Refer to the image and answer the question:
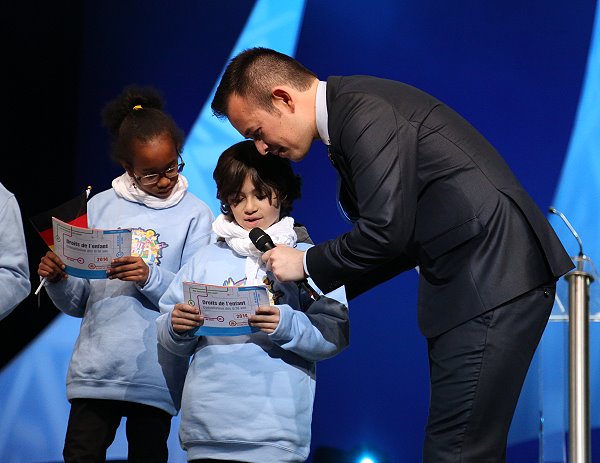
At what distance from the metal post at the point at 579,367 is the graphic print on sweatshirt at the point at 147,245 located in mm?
1379

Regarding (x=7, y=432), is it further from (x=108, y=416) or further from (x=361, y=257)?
(x=361, y=257)

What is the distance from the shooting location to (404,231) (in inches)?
70.3

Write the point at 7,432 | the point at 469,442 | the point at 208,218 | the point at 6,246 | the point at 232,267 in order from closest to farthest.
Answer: the point at 469,442
the point at 232,267
the point at 6,246
the point at 208,218
the point at 7,432

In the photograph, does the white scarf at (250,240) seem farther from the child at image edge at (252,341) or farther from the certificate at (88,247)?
the certificate at (88,247)

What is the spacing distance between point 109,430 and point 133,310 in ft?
1.14

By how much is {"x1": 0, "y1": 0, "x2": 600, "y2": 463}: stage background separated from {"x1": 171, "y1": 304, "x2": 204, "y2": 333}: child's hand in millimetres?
1682

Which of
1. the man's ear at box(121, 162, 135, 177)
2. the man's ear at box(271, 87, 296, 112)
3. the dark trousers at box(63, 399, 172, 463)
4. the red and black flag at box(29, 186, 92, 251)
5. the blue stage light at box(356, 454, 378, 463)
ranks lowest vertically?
the dark trousers at box(63, 399, 172, 463)

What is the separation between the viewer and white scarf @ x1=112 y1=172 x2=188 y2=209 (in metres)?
2.58

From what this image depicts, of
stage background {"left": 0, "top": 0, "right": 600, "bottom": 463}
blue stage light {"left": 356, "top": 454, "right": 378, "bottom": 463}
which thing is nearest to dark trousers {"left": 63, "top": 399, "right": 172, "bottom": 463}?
stage background {"left": 0, "top": 0, "right": 600, "bottom": 463}

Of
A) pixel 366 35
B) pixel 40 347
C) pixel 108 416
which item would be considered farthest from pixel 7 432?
pixel 366 35

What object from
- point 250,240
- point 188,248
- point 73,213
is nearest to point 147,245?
point 188,248

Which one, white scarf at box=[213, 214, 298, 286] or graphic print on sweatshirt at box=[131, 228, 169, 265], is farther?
graphic print on sweatshirt at box=[131, 228, 169, 265]

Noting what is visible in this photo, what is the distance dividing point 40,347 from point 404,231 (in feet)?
8.09

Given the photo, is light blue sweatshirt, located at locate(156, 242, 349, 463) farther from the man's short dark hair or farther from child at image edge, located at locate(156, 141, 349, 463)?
the man's short dark hair
